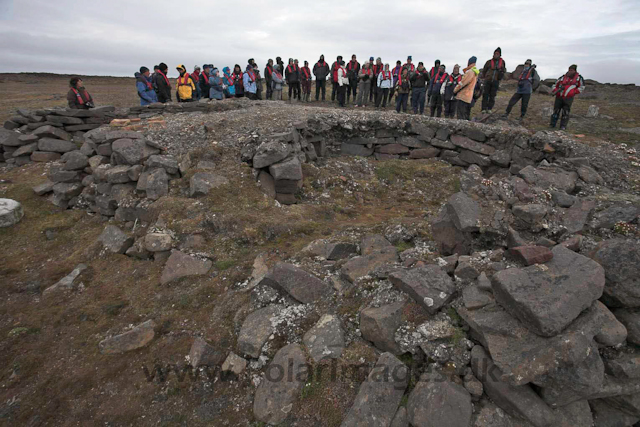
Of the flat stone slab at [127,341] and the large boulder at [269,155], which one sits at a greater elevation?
the large boulder at [269,155]

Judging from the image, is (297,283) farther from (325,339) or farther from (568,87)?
(568,87)

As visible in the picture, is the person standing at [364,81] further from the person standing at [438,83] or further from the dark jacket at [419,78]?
the person standing at [438,83]

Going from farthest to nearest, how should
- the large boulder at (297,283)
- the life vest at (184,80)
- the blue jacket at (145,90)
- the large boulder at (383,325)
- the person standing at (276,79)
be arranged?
the person standing at (276,79)
the life vest at (184,80)
the blue jacket at (145,90)
the large boulder at (297,283)
the large boulder at (383,325)

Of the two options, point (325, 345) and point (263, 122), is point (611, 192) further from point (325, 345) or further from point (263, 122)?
point (263, 122)

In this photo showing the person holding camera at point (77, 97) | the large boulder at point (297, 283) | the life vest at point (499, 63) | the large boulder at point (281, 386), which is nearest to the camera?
the large boulder at point (281, 386)

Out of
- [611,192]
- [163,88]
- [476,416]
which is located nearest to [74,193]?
[163,88]

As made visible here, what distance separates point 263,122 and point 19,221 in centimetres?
677

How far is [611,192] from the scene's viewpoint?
23.6 feet

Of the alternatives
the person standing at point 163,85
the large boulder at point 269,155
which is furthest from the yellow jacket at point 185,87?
the large boulder at point 269,155

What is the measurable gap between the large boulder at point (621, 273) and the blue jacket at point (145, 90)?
15421 millimetres

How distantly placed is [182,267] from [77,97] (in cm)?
1043

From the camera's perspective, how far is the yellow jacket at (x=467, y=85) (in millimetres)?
11641

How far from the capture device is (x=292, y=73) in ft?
54.4

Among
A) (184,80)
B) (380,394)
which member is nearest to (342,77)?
(184,80)
